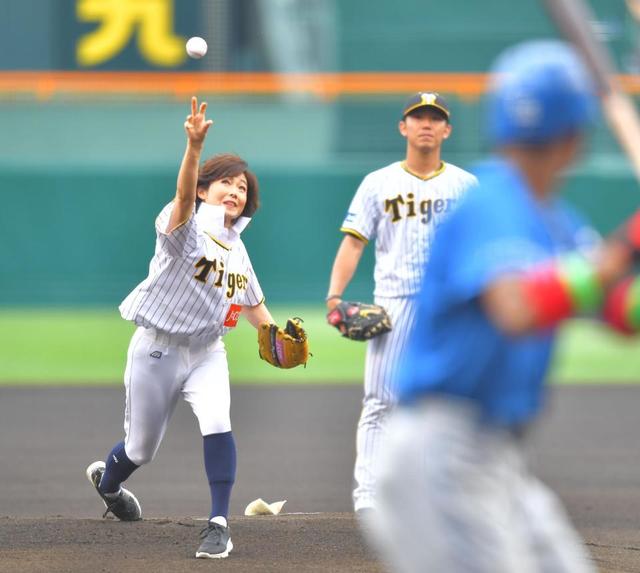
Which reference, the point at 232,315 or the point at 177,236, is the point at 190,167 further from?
the point at 232,315

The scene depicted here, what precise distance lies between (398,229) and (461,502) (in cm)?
364

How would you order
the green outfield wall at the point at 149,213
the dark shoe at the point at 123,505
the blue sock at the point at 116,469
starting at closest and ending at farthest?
the blue sock at the point at 116,469, the dark shoe at the point at 123,505, the green outfield wall at the point at 149,213

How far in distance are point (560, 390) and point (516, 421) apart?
9.02 metres

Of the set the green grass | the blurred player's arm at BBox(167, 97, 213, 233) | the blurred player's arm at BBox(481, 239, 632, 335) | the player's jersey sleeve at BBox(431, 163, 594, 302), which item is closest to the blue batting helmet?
the player's jersey sleeve at BBox(431, 163, 594, 302)

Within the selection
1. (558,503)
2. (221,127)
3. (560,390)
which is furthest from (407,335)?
(221,127)

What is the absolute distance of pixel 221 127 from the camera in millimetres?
17938

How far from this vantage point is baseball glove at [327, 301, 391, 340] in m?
6.28

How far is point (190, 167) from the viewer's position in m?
5.39

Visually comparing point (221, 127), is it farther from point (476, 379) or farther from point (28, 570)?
point (476, 379)

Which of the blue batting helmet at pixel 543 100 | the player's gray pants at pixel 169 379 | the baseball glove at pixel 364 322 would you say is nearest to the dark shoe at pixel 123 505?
the player's gray pants at pixel 169 379

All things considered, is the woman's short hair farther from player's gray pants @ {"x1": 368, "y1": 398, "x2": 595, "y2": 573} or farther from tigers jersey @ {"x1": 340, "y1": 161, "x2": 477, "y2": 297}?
player's gray pants @ {"x1": 368, "y1": 398, "x2": 595, "y2": 573}

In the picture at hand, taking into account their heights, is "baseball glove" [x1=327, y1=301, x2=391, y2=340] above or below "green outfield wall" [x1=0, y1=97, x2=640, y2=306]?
above

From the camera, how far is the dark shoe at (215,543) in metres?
5.54

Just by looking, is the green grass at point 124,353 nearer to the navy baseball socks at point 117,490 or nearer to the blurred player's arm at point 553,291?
→ the navy baseball socks at point 117,490
